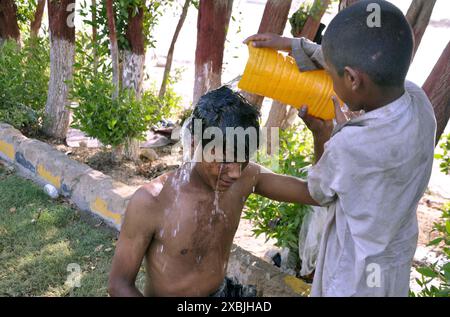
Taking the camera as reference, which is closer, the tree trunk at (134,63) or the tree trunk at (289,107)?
the tree trunk at (289,107)

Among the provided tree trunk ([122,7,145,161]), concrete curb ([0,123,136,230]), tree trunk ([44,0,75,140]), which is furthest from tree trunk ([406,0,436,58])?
tree trunk ([44,0,75,140])

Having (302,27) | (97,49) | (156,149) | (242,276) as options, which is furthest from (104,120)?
(242,276)

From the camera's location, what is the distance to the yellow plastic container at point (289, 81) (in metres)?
2.28

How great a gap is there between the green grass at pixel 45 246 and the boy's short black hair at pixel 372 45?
2558 millimetres

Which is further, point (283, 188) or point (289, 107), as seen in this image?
point (289, 107)

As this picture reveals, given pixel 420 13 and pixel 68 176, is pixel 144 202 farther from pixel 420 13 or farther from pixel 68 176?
pixel 68 176

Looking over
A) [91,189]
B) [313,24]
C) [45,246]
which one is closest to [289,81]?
[45,246]

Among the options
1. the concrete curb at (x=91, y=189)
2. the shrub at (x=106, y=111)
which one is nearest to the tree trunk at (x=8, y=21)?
the concrete curb at (x=91, y=189)

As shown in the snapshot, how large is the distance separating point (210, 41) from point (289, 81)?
2.87 meters

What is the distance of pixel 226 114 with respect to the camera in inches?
79.6

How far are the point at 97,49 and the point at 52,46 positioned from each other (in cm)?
91

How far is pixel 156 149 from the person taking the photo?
642 centimetres

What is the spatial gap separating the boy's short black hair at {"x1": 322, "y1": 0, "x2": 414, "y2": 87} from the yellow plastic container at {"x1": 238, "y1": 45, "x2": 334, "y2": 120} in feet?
2.08

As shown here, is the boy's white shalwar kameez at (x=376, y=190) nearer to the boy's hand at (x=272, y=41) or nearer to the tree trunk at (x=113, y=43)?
the boy's hand at (x=272, y=41)
